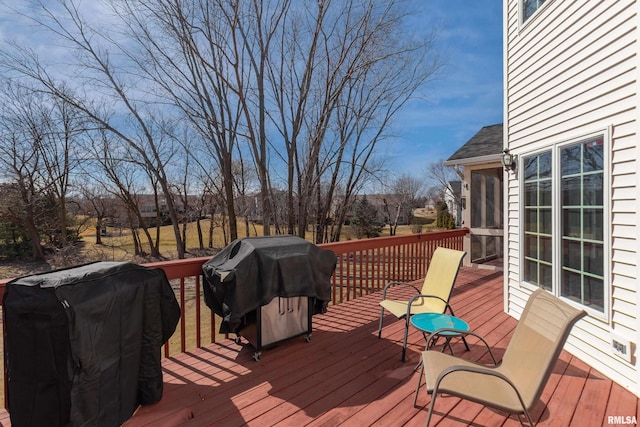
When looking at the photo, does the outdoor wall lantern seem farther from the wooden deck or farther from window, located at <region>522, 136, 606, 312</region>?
the wooden deck

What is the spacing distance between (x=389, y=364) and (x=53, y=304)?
97.5 inches

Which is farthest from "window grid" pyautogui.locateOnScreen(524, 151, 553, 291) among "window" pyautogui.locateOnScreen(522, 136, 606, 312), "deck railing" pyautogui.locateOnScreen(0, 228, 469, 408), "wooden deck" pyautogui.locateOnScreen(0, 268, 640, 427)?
"deck railing" pyautogui.locateOnScreen(0, 228, 469, 408)

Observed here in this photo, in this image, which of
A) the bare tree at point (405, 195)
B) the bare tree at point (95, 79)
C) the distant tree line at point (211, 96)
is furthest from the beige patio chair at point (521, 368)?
the bare tree at point (405, 195)

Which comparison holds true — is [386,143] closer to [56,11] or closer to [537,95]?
[537,95]

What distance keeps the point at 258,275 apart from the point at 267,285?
117 millimetres

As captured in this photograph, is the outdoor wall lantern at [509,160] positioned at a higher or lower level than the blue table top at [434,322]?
higher

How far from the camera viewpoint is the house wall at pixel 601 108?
2377 mm

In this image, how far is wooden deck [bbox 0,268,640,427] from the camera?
206 cm

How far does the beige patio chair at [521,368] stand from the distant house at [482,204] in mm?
4820

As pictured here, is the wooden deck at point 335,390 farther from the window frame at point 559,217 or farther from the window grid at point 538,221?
the window grid at point 538,221

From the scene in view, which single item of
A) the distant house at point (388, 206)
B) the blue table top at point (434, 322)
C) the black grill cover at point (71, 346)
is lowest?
the blue table top at point (434, 322)

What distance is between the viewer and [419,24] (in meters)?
7.71

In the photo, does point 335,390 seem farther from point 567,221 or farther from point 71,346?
point 567,221

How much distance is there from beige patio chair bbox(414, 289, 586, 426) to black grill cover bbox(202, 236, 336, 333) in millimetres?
1226
